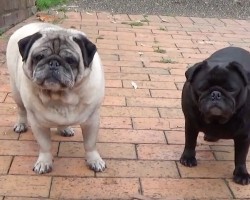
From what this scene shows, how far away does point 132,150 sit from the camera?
11.1ft

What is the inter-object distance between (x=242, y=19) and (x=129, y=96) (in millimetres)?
4039

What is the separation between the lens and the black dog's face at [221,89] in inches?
107

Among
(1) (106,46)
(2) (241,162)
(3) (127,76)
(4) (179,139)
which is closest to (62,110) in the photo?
(4) (179,139)

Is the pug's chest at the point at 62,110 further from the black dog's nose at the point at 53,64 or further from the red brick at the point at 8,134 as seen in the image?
the red brick at the point at 8,134

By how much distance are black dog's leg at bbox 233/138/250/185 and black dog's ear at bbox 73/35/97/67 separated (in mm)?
1055

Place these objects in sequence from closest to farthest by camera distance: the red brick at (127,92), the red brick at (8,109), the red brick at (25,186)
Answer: the red brick at (25,186) → the red brick at (8,109) → the red brick at (127,92)

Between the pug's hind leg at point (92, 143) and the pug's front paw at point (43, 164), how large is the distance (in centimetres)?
25

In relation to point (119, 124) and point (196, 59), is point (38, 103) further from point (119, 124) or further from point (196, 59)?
point (196, 59)

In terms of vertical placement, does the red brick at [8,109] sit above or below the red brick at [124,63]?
above

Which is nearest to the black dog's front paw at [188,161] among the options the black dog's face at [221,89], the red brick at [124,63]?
the black dog's face at [221,89]

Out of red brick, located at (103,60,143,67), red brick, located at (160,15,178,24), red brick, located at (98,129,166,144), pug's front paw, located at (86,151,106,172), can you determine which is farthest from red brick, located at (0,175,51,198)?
red brick, located at (160,15,178,24)

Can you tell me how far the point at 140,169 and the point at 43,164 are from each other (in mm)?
639

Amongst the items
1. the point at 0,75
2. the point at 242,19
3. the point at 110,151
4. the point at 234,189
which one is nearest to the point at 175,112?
the point at 110,151

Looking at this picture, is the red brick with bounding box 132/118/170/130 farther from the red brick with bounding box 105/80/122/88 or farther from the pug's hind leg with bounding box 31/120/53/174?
the pug's hind leg with bounding box 31/120/53/174
